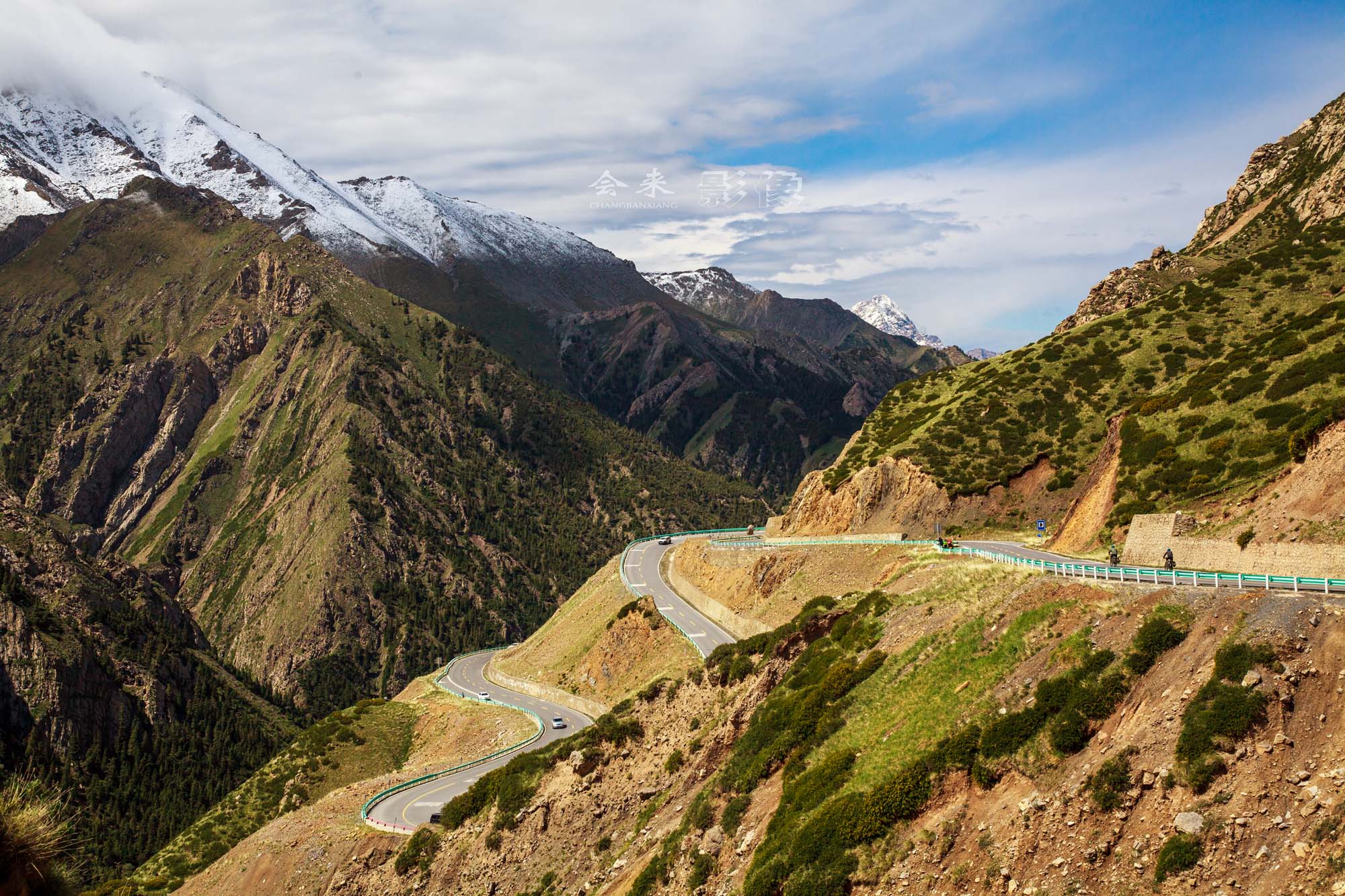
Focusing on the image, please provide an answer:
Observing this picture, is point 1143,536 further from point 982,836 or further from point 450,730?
point 450,730

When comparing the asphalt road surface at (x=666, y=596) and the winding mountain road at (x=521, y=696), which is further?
the asphalt road surface at (x=666, y=596)

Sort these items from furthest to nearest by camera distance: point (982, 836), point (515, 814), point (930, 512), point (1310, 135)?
point (1310, 135)
point (930, 512)
point (515, 814)
point (982, 836)

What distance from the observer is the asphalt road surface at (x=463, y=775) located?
6325 cm

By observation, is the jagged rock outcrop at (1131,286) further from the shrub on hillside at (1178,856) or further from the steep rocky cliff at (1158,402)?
the shrub on hillside at (1178,856)

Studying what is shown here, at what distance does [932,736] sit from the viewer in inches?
1200

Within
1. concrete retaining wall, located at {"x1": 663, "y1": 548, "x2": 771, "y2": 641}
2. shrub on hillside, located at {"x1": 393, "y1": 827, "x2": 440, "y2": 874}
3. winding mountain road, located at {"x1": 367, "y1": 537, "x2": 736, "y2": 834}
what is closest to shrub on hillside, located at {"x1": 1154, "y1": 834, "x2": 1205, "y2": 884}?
shrub on hillside, located at {"x1": 393, "y1": 827, "x2": 440, "y2": 874}

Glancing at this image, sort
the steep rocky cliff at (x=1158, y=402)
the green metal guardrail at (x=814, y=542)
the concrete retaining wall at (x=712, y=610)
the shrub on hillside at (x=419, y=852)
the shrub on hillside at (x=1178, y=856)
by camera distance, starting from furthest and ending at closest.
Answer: the concrete retaining wall at (x=712, y=610) < the green metal guardrail at (x=814, y=542) < the steep rocky cliff at (x=1158, y=402) < the shrub on hillside at (x=419, y=852) < the shrub on hillside at (x=1178, y=856)

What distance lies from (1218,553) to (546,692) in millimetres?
65032

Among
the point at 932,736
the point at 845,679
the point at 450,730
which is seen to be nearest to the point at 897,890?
the point at 932,736

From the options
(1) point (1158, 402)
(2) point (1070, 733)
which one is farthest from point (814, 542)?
(2) point (1070, 733)

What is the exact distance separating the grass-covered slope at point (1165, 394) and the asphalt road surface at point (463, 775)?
31218 mm

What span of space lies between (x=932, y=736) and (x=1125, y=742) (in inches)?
262

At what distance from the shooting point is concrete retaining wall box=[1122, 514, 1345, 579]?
36.8 m

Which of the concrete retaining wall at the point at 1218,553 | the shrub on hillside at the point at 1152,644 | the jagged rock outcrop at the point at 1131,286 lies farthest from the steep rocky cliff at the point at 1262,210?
the shrub on hillside at the point at 1152,644
